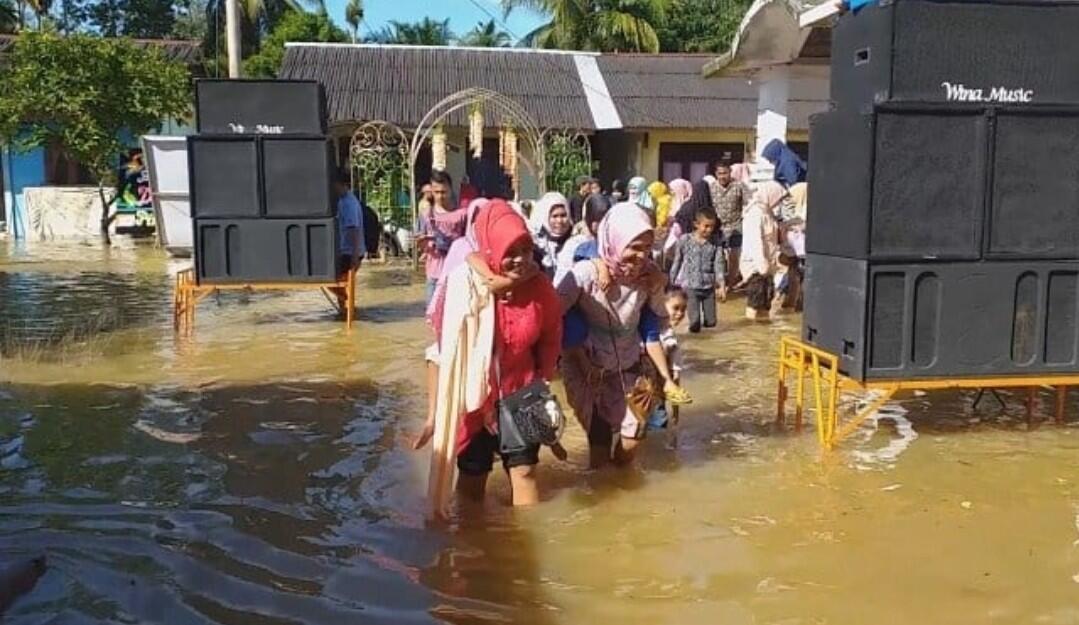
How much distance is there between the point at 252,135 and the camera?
9.94 metres

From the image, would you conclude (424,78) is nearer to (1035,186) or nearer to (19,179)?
(19,179)

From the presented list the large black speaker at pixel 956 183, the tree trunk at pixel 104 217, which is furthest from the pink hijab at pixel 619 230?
the tree trunk at pixel 104 217

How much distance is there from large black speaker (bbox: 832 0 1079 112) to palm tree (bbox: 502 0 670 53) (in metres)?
24.1

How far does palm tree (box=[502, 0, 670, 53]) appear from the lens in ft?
95.8

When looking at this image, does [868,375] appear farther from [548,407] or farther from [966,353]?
[548,407]

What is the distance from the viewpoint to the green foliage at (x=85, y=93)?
64.6 feet

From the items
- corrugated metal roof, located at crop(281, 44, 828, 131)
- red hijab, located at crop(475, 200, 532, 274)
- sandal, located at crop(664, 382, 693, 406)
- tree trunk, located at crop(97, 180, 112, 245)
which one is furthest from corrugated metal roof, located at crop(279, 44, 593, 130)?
red hijab, located at crop(475, 200, 532, 274)

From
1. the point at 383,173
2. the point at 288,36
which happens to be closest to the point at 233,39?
the point at 383,173

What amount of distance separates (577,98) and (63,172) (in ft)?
35.8

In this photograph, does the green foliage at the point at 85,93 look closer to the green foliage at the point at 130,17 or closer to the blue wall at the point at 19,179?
the blue wall at the point at 19,179

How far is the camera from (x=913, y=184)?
5.67 meters

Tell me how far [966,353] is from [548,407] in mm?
2469

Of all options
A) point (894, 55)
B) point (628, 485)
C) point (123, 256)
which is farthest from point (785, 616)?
point (123, 256)

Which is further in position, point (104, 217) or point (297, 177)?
point (104, 217)
